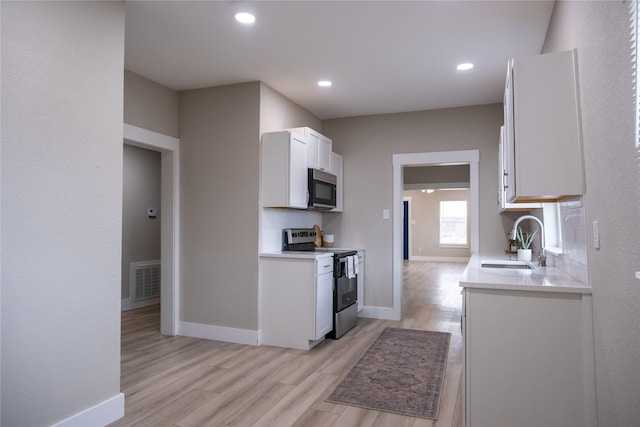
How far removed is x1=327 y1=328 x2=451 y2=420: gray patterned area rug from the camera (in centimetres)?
264

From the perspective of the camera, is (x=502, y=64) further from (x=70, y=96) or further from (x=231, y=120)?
(x=70, y=96)

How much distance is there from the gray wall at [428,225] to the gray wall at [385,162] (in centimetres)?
809

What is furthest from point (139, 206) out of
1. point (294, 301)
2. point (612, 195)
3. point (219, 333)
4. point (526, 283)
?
point (612, 195)

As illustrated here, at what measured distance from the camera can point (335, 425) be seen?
2352 millimetres

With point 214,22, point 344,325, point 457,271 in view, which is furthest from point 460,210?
point 214,22

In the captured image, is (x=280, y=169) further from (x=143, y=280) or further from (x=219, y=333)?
(x=143, y=280)

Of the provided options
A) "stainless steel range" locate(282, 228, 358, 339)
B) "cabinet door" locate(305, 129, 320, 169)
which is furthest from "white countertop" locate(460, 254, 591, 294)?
"cabinet door" locate(305, 129, 320, 169)

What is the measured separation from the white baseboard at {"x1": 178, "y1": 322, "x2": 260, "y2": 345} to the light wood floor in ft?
0.27

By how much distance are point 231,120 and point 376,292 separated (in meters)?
2.71

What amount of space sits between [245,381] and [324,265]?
52.9 inches

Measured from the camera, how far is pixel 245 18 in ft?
9.14

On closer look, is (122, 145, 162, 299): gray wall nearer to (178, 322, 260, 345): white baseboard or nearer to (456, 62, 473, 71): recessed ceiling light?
(178, 322, 260, 345): white baseboard

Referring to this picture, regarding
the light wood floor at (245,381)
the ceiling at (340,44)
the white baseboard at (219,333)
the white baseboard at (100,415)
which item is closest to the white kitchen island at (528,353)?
the light wood floor at (245,381)

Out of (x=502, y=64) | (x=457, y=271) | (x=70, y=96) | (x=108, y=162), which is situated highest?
(x=502, y=64)
